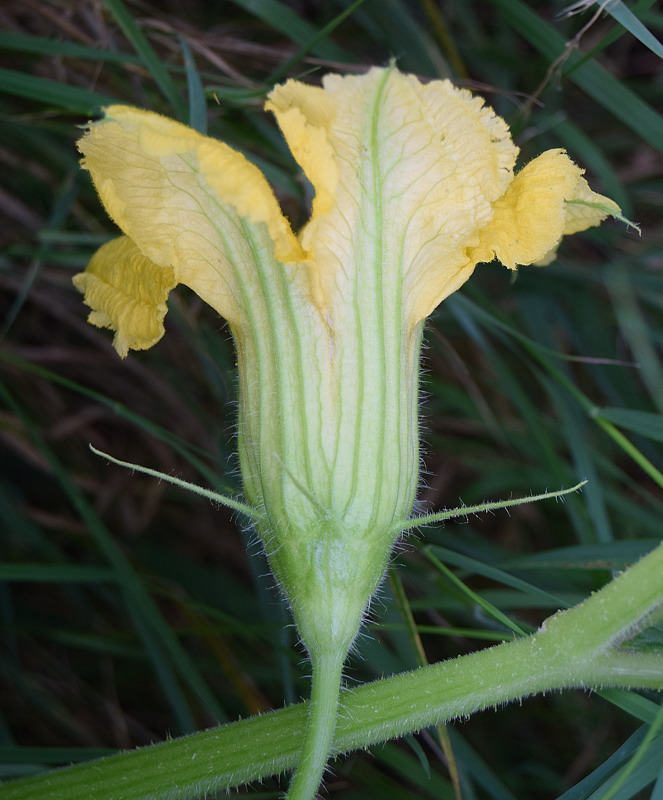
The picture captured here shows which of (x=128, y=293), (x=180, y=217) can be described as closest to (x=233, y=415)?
(x=128, y=293)

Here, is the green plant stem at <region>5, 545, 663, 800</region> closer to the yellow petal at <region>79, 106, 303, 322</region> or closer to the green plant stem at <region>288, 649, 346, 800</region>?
the green plant stem at <region>288, 649, 346, 800</region>

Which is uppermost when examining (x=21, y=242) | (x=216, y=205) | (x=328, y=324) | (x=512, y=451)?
(x=21, y=242)

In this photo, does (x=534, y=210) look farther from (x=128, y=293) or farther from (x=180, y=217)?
(x=128, y=293)

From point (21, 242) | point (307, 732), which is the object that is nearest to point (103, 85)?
point (21, 242)

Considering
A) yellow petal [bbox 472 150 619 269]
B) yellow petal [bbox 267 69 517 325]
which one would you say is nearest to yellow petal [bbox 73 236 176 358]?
yellow petal [bbox 267 69 517 325]

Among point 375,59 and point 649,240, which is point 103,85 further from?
point 649,240

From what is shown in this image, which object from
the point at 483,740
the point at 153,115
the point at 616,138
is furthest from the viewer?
the point at 616,138
